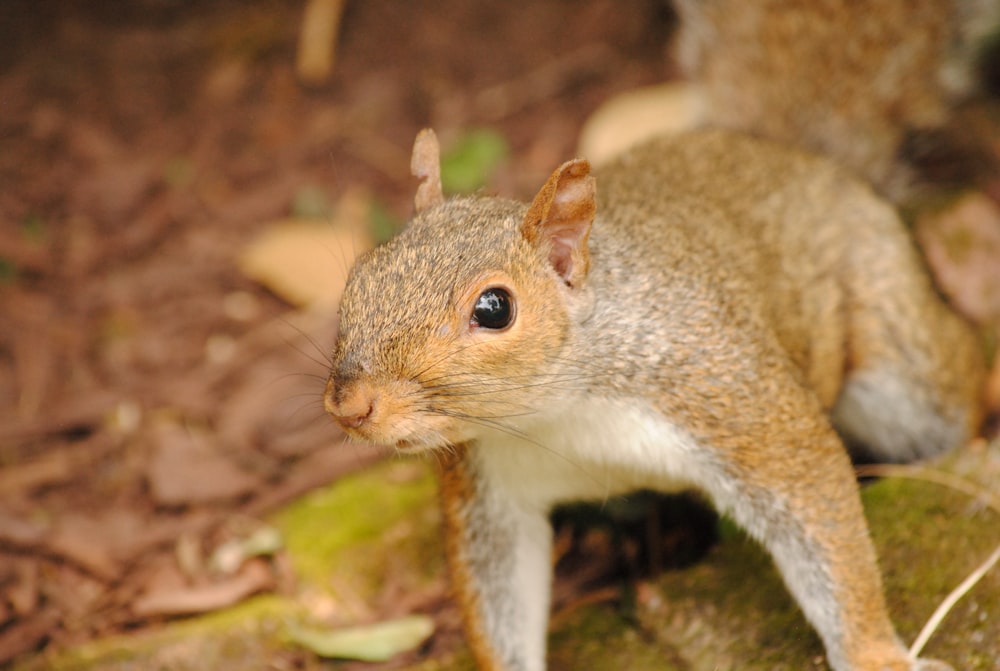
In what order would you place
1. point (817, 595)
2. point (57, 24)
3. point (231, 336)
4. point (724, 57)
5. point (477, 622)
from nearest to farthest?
point (817, 595) → point (477, 622) → point (724, 57) → point (231, 336) → point (57, 24)

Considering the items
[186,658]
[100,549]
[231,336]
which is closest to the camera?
[186,658]

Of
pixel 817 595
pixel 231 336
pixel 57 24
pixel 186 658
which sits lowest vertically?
pixel 817 595

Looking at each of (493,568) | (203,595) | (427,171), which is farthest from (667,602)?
(203,595)

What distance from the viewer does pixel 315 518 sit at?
3475 millimetres

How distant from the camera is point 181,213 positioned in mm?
4656

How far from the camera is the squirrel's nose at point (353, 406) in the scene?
200cm

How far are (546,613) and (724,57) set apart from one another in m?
2.06

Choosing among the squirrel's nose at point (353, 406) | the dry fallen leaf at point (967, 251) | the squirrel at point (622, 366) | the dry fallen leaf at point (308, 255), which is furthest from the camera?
the dry fallen leaf at point (308, 255)

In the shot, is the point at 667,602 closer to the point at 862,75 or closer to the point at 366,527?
the point at 366,527

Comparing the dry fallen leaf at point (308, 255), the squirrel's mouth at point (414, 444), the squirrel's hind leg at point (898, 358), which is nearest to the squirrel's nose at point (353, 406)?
the squirrel's mouth at point (414, 444)

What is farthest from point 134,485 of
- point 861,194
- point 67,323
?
point 861,194

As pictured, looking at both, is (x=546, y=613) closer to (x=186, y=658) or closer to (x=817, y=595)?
(x=817, y=595)

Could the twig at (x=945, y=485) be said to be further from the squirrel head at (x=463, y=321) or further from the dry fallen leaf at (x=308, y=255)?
the dry fallen leaf at (x=308, y=255)

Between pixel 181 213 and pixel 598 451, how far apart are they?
2.98m
